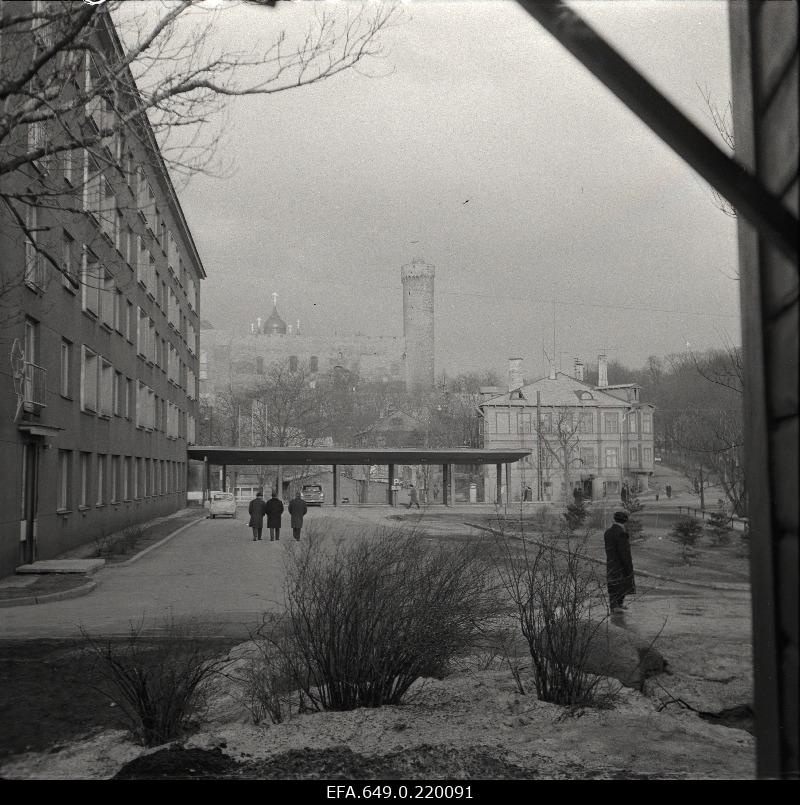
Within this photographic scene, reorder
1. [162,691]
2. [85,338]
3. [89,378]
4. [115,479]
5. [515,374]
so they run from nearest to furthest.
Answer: [162,691]
[85,338]
[89,378]
[115,479]
[515,374]

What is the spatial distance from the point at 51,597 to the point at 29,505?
17.1 ft

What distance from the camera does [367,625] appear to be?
6422 mm

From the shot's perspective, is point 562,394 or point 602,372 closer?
point 602,372

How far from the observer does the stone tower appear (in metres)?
53.6

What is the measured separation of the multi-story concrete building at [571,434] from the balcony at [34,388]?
40.0 meters

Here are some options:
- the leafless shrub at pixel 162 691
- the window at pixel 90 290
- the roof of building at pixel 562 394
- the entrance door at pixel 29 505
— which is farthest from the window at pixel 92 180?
the roof of building at pixel 562 394

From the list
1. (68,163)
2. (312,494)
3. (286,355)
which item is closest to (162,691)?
(68,163)

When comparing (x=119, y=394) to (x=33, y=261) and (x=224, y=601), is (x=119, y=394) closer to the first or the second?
(x=33, y=261)

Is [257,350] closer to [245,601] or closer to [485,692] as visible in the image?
[245,601]

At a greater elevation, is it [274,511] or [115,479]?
[115,479]

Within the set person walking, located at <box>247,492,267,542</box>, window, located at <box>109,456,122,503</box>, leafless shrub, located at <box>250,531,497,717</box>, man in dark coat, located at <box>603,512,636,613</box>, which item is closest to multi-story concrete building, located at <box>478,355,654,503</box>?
person walking, located at <box>247,492,267,542</box>

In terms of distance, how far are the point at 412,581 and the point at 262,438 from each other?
64.9 metres

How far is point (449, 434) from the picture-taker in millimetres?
71688
